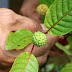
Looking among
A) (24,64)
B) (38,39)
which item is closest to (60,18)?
(38,39)

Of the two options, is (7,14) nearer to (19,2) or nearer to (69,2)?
(69,2)

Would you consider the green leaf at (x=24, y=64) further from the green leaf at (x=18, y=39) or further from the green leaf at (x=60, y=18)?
the green leaf at (x=60, y=18)

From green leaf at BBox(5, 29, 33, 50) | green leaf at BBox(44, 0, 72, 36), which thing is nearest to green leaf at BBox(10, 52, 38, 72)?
green leaf at BBox(5, 29, 33, 50)

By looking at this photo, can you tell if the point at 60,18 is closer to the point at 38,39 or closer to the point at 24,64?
the point at 38,39

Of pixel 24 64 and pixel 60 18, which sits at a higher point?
pixel 60 18

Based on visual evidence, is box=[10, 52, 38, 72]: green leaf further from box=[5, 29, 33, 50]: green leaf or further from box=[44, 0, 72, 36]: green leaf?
box=[44, 0, 72, 36]: green leaf
